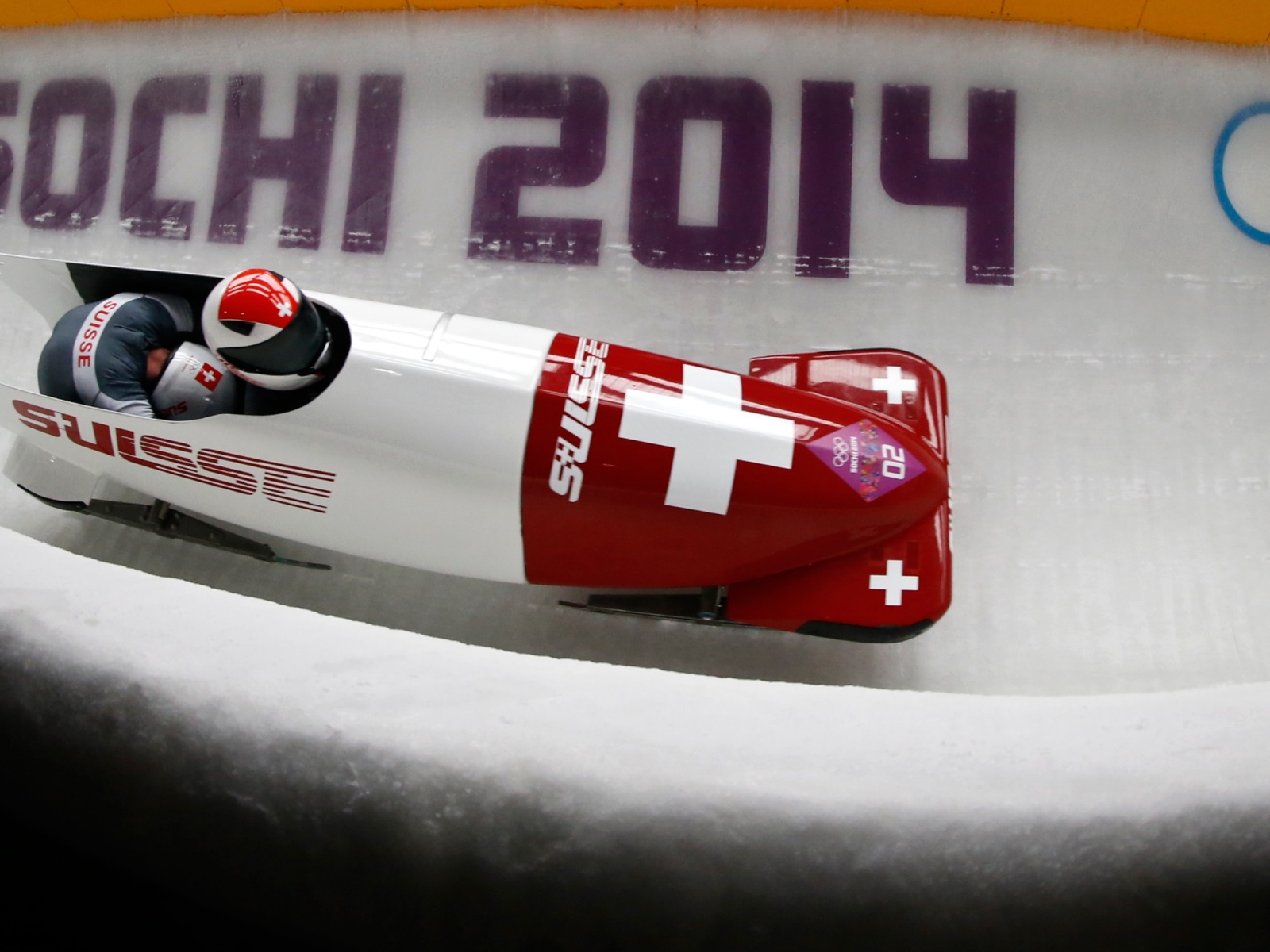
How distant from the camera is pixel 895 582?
2508 millimetres

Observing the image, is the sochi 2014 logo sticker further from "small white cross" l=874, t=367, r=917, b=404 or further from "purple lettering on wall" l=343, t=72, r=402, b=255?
"purple lettering on wall" l=343, t=72, r=402, b=255

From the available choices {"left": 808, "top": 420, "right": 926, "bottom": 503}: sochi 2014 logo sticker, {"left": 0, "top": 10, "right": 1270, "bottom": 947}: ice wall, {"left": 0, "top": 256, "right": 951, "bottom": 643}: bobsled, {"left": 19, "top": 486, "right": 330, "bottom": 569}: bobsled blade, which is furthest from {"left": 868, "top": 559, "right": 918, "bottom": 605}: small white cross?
{"left": 19, "top": 486, "right": 330, "bottom": 569}: bobsled blade

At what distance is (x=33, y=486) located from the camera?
312cm

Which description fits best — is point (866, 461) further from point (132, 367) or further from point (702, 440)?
point (132, 367)

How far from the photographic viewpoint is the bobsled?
7.97ft

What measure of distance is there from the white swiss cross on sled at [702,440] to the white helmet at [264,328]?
31.7 inches

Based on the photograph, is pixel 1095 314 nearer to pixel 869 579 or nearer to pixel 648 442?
pixel 869 579

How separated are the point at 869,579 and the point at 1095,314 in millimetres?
1263

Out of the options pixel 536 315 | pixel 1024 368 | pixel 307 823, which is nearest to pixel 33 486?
pixel 536 315

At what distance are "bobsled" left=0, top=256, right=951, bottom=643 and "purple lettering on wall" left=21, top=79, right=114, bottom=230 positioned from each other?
118 cm

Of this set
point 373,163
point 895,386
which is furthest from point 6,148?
point 895,386

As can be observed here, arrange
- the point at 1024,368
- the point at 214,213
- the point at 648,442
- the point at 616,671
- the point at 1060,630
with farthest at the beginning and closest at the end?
the point at 214,213, the point at 1024,368, the point at 1060,630, the point at 648,442, the point at 616,671

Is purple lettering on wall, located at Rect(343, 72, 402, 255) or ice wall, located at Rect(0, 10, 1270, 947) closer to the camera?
ice wall, located at Rect(0, 10, 1270, 947)

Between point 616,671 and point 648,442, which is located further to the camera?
point 648,442
